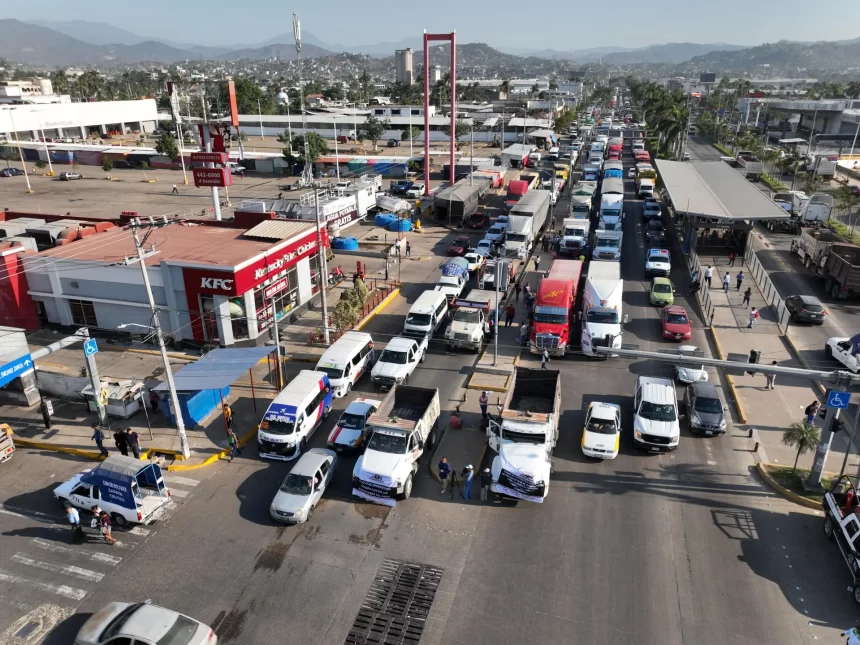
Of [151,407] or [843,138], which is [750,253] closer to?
[151,407]

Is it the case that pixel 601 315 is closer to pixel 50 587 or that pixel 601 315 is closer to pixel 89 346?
pixel 89 346

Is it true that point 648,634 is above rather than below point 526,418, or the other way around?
below

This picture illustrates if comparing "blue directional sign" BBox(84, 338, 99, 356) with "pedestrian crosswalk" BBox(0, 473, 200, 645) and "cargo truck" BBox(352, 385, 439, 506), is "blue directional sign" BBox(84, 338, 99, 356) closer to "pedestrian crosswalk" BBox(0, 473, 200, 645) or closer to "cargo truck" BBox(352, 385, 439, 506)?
"pedestrian crosswalk" BBox(0, 473, 200, 645)

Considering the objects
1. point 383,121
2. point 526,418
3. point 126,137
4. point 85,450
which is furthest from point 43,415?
point 126,137

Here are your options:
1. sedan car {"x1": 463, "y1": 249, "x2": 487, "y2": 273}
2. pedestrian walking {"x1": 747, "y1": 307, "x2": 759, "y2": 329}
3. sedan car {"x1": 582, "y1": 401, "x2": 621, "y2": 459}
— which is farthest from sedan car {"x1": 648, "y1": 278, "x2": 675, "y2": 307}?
sedan car {"x1": 582, "y1": 401, "x2": 621, "y2": 459}

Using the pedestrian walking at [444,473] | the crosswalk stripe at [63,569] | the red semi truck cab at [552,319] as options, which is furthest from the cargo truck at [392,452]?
the red semi truck cab at [552,319]

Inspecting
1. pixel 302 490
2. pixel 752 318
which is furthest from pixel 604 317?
pixel 302 490
